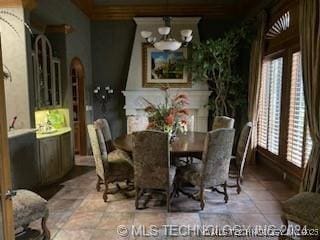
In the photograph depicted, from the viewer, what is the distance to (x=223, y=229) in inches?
123

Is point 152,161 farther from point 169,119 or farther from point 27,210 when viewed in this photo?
point 27,210

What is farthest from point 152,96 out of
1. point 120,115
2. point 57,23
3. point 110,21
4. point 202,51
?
point 57,23

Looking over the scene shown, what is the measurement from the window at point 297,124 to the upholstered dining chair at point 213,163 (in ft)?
3.71

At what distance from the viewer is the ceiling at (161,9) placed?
21.5 feet

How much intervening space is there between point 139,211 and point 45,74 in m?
2.85

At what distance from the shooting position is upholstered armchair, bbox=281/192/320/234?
238cm

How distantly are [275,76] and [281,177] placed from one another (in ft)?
5.95

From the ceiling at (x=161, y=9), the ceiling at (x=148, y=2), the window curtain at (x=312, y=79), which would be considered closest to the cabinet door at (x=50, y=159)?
the ceiling at (x=161, y=9)

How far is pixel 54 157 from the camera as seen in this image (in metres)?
4.74

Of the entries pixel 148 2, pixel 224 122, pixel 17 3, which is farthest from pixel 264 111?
pixel 17 3

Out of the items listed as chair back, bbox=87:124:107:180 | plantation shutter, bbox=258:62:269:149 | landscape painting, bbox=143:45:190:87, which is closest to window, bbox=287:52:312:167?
plantation shutter, bbox=258:62:269:149

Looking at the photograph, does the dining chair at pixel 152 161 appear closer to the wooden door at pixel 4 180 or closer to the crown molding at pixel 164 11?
the wooden door at pixel 4 180

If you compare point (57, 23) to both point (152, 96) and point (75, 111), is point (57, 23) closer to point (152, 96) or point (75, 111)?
point (75, 111)

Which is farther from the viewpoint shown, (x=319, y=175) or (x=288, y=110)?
(x=288, y=110)
